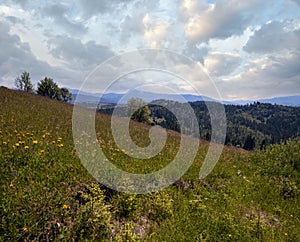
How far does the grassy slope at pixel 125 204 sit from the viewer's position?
4.48m

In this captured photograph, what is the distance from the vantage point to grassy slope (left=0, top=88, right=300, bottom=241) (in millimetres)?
4484

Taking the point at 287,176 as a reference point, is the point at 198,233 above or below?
below

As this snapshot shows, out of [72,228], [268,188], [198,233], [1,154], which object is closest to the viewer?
[72,228]

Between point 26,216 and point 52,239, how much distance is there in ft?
2.13

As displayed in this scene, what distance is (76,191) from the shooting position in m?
5.70

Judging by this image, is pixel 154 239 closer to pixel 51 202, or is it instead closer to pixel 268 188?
pixel 51 202

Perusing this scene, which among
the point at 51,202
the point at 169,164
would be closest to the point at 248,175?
the point at 169,164

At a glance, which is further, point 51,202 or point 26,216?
point 51,202

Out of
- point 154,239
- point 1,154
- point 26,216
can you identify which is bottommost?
point 154,239

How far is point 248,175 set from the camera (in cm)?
1054

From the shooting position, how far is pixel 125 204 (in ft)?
18.6

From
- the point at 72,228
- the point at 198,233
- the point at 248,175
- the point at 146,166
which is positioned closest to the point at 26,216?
the point at 72,228

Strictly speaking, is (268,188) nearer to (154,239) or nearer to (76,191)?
(154,239)

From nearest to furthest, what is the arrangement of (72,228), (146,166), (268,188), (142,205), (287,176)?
(72,228)
(142,205)
(146,166)
(268,188)
(287,176)
